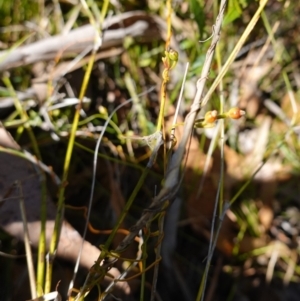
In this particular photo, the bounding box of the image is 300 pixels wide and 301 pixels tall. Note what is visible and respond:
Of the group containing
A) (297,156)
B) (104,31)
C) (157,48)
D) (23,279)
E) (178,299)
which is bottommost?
(178,299)

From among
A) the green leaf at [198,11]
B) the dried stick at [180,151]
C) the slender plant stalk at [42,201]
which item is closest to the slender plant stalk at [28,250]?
the slender plant stalk at [42,201]

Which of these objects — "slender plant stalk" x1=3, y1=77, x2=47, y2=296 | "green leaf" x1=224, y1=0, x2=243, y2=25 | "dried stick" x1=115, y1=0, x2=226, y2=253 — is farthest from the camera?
"green leaf" x1=224, y1=0, x2=243, y2=25

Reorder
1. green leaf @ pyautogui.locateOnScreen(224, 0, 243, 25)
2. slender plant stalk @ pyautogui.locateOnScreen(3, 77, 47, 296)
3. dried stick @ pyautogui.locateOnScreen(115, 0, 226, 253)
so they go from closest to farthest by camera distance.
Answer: dried stick @ pyautogui.locateOnScreen(115, 0, 226, 253) → slender plant stalk @ pyautogui.locateOnScreen(3, 77, 47, 296) → green leaf @ pyautogui.locateOnScreen(224, 0, 243, 25)

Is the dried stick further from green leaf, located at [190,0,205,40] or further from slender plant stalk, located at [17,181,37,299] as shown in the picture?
green leaf, located at [190,0,205,40]

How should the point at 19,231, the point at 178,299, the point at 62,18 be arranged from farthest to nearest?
the point at 62,18
the point at 178,299
the point at 19,231

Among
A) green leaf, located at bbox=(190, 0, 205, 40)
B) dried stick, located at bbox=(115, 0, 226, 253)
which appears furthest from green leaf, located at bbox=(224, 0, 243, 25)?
dried stick, located at bbox=(115, 0, 226, 253)

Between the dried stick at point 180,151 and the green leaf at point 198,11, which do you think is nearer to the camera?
the dried stick at point 180,151

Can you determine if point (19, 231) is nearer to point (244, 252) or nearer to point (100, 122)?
point (100, 122)

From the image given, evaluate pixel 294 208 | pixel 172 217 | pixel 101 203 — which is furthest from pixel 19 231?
pixel 294 208

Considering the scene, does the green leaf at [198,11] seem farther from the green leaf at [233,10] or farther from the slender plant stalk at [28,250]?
the slender plant stalk at [28,250]

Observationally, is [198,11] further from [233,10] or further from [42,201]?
[42,201]

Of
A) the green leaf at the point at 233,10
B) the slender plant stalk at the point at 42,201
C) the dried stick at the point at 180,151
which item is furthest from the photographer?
the green leaf at the point at 233,10
